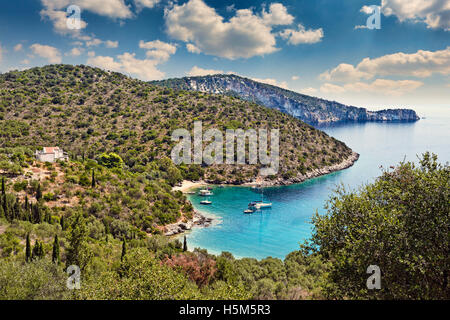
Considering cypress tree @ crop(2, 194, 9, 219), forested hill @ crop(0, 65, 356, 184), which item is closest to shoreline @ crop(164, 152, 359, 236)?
forested hill @ crop(0, 65, 356, 184)

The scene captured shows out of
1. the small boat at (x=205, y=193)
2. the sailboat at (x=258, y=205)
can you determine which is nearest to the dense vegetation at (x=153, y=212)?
the small boat at (x=205, y=193)

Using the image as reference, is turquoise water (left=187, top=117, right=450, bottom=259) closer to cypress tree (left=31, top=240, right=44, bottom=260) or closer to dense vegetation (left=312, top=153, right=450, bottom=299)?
dense vegetation (left=312, top=153, right=450, bottom=299)

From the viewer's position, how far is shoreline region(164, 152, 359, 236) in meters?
49.0

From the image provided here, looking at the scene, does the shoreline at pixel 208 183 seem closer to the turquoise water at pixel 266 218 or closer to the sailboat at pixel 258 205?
the turquoise water at pixel 266 218

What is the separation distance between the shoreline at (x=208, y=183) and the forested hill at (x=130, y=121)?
70 centimetres

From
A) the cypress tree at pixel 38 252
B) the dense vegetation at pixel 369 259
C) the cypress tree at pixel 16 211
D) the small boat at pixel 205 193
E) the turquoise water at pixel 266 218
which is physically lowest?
the turquoise water at pixel 266 218

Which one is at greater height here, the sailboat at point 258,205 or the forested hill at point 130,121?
the forested hill at point 130,121

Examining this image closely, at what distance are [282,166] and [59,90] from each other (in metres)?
103

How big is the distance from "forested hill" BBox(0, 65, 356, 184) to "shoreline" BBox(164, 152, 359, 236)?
0.70 metres

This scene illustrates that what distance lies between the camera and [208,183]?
8131 cm

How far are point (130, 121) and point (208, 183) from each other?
4545cm

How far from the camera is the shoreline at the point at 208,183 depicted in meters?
49.0

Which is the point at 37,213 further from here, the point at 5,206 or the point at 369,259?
the point at 369,259
